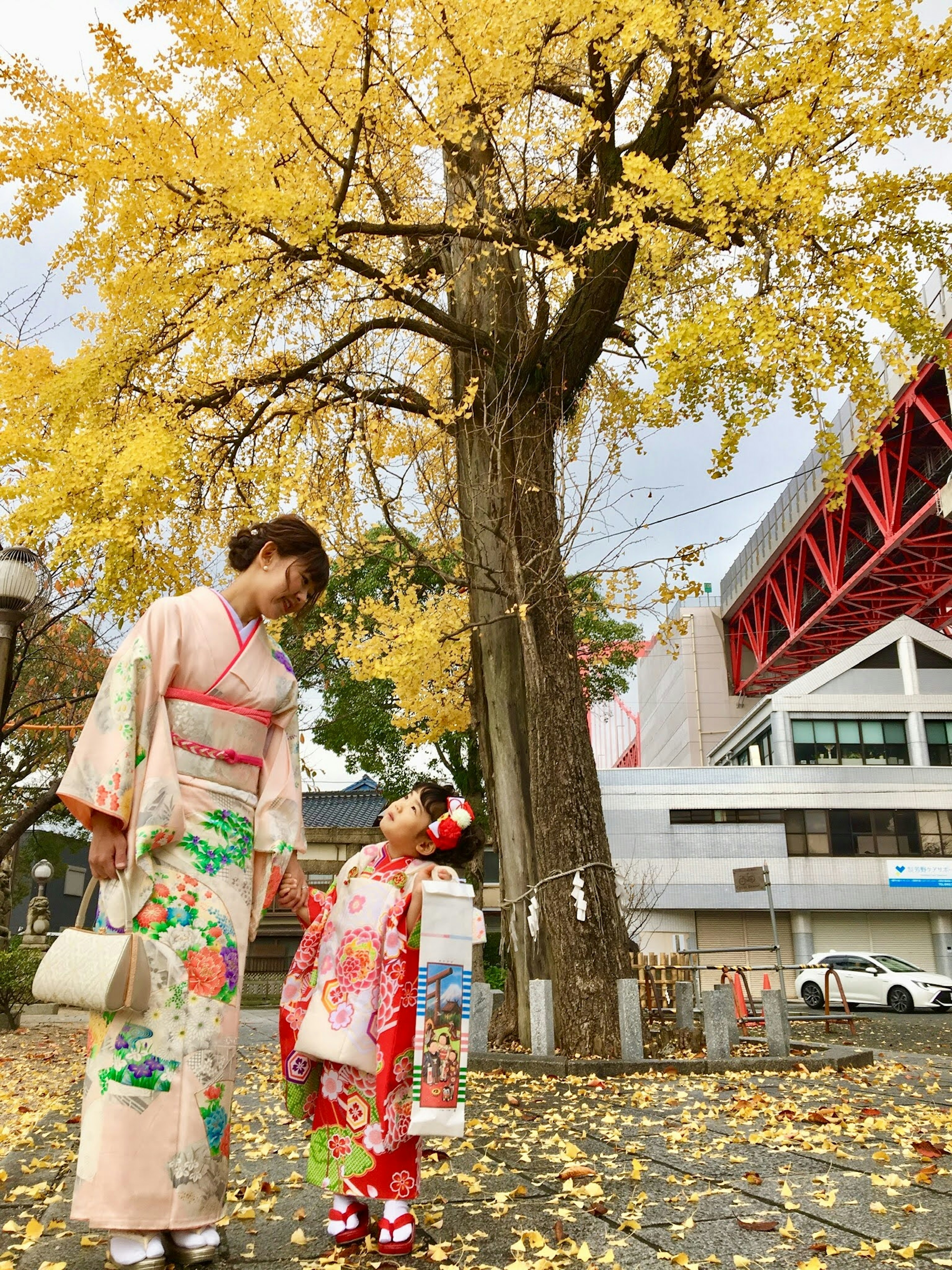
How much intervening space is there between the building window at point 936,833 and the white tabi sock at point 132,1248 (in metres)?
27.0

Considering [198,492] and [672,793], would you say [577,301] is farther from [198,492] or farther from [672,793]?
[672,793]

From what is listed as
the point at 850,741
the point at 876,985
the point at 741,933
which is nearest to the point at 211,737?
the point at 876,985

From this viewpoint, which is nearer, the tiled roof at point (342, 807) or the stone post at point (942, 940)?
the tiled roof at point (342, 807)

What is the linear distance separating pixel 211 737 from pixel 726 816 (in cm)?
2504

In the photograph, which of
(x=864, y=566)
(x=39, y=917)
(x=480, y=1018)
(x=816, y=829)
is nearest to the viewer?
(x=480, y=1018)

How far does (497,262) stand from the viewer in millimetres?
7781

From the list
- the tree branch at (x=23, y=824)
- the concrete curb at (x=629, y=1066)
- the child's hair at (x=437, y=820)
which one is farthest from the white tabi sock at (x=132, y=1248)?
the tree branch at (x=23, y=824)

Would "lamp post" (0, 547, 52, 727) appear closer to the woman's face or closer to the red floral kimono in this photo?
the woman's face

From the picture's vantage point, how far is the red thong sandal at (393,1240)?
2.33m

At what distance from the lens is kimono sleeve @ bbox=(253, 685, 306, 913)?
8.59 feet

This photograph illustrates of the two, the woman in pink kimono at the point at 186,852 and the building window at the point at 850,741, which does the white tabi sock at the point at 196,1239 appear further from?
the building window at the point at 850,741

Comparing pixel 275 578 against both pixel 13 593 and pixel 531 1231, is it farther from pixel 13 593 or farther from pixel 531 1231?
pixel 13 593

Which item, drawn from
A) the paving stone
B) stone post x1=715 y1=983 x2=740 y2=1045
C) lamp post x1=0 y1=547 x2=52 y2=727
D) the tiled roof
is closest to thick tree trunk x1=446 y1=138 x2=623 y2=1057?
stone post x1=715 y1=983 x2=740 y2=1045

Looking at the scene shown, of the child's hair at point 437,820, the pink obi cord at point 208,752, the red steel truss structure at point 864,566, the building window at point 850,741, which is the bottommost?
the child's hair at point 437,820
